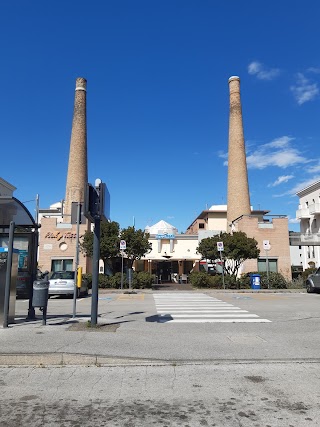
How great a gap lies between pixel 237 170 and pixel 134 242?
62.8 feet

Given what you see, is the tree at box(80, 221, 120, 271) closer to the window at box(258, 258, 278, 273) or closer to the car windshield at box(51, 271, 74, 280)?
the car windshield at box(51, 271, 74, 280)

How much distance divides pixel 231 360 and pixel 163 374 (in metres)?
1.31

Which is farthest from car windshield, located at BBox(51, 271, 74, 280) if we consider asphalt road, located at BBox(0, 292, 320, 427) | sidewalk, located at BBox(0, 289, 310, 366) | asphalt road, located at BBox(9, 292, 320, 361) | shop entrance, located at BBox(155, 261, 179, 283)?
shop entrance, located at BBox(155, 261, 179, 283)

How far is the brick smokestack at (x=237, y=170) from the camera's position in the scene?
42.2 meters

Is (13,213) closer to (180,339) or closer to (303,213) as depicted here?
(180,339)

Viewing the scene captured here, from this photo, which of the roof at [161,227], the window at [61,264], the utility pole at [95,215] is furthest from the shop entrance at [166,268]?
the utility pole at [95,215]

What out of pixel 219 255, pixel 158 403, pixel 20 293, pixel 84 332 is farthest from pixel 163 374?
pixel 219 255

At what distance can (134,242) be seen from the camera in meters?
27.8

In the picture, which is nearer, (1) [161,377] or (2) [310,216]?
(1) [161,377]

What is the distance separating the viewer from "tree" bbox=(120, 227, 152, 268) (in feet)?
91.3

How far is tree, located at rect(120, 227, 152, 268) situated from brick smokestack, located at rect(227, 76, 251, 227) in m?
16.7

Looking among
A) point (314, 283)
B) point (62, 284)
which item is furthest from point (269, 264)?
point (62, 284)

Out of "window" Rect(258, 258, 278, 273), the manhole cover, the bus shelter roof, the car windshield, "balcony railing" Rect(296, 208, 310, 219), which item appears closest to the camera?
the manhole cover

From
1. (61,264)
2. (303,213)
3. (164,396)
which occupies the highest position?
(303,213)
